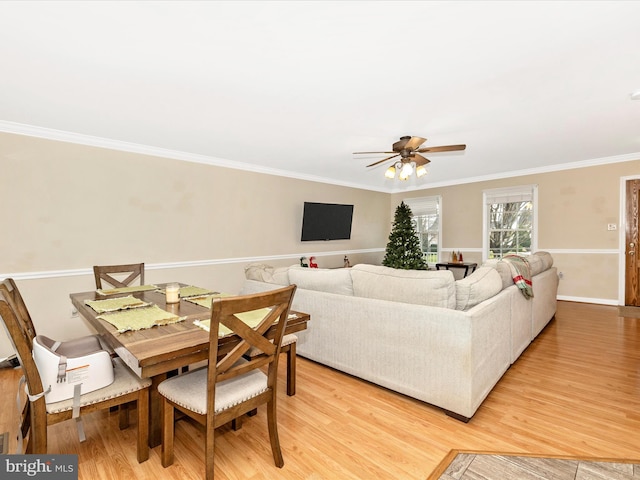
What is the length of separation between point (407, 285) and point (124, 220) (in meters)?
3.53

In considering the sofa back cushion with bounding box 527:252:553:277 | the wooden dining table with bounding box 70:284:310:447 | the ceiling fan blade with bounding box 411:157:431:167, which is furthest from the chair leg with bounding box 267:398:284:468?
the sofa back cushion with bounding box 527:252:553:277

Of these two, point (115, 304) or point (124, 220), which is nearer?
point (115, 304)

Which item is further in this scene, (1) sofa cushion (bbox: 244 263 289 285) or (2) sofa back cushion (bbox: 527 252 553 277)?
(2) sofa back cushion (bbox: 527 252 553 277)

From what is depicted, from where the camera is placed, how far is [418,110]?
3.00 m

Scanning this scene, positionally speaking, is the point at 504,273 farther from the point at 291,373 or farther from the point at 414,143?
the point at 291,373

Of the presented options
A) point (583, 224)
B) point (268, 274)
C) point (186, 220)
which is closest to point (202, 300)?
point (268, 274)

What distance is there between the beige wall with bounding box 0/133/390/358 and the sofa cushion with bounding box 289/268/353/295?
7.27 ft

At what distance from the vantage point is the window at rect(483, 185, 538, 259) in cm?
586

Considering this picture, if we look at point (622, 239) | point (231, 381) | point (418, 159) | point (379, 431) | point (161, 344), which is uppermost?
point (418, 159)

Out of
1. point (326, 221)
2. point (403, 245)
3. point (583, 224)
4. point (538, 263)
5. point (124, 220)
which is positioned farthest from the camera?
point (326, 221)

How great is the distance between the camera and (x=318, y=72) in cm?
230

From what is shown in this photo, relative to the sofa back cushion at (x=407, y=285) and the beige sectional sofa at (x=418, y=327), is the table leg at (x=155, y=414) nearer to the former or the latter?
the beige sectional sofa at (x=418, y=327)

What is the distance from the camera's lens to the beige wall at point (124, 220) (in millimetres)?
3275

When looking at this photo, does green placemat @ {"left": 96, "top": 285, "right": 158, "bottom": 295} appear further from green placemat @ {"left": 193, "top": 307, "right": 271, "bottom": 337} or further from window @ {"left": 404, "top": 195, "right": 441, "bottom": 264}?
window @ {"left": 404, "top": 195, "right": 441, "bottom": 264}
